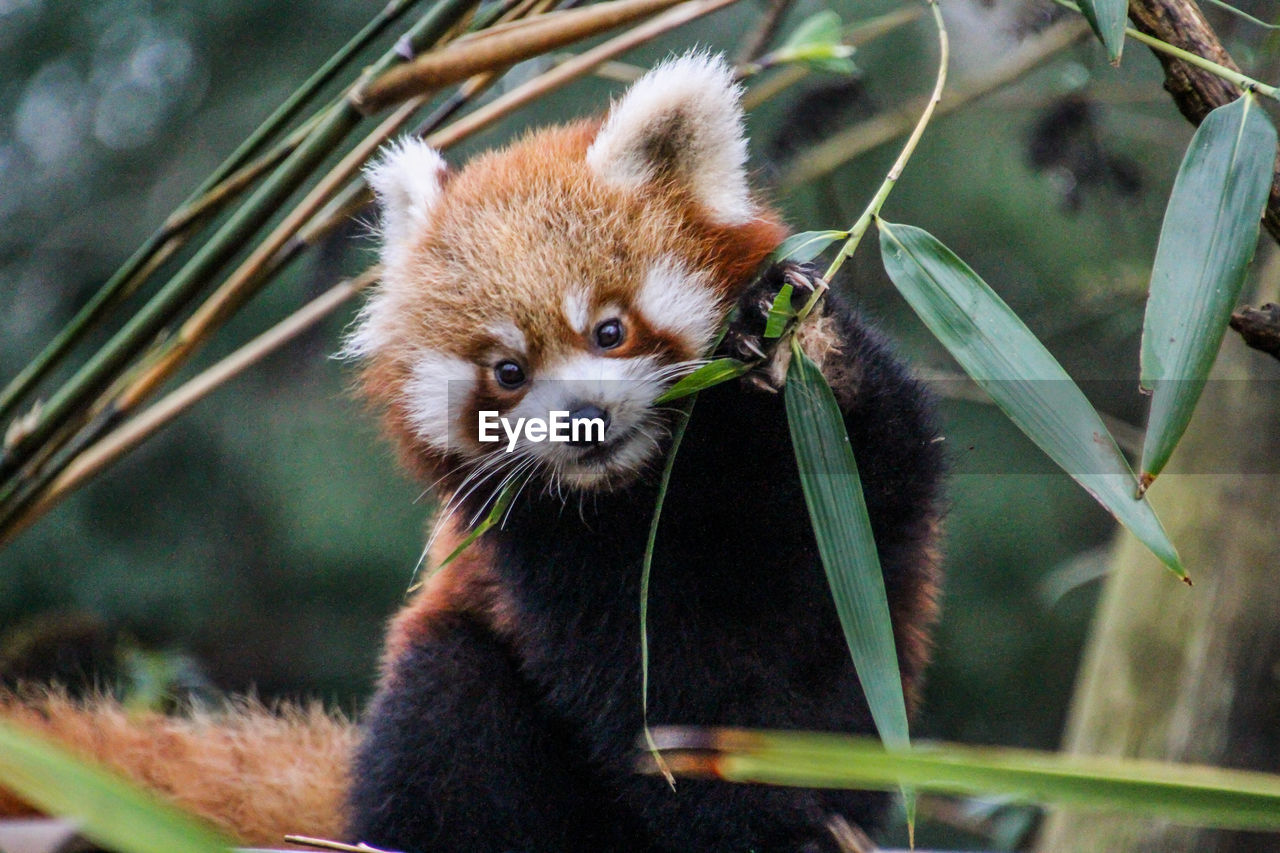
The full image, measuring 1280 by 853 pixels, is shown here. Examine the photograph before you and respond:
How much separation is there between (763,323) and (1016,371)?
0.40 metres

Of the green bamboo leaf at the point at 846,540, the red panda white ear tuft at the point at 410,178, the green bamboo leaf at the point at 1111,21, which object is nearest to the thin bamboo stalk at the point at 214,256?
the red panda white ear tuft at the point at 410,178

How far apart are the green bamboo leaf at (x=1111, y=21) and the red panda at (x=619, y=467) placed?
0.44 metres

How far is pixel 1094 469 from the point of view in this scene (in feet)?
3.35

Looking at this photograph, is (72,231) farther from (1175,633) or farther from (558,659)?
(1175,633)

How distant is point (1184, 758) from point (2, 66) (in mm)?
4682

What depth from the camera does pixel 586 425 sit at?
4.75ft

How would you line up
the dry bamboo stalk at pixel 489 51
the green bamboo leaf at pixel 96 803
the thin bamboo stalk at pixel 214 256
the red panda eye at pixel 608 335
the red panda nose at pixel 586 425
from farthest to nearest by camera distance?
1. the red panda eye at pixel 608 335
2. the red panda nose at pixel 586 425
3. the thin bamboo stalk at pixel 214 256
4. the dry bamboo stalk at pixel 489 51
5. the green bamboo leaf at pixel 96 803

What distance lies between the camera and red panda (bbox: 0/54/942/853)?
5.12 ft

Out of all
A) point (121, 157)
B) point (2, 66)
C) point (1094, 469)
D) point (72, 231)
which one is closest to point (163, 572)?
point (72, 231)

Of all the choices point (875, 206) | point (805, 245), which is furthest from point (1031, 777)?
point (805, 245)

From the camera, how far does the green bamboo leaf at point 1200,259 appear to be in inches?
38.5

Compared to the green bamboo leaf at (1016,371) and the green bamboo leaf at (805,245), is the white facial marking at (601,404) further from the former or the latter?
the green bamboo leaf at (1016,371)

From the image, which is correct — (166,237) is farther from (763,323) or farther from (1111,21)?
(1111,21)

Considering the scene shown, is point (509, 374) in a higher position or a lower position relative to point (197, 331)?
lower
